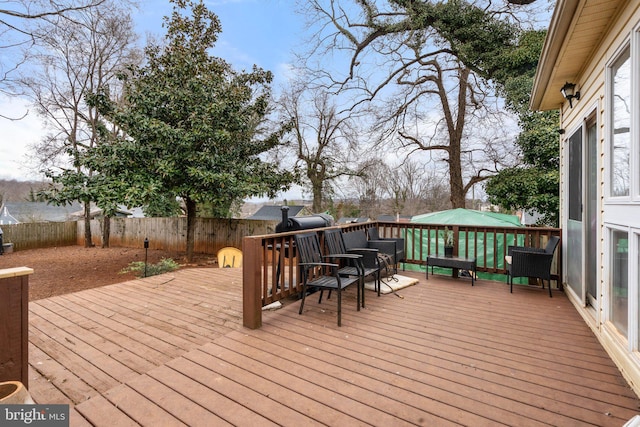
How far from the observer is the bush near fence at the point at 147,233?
10.4m

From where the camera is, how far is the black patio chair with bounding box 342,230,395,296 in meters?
4.04

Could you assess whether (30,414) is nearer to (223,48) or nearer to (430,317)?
(430,317)

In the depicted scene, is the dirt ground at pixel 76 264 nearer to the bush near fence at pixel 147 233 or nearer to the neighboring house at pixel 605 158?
the bush near fence at pixel 147 233

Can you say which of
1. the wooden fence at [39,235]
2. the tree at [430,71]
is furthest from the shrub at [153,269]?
the tree at [430,71]

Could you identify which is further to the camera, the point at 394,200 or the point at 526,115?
the point at 394,200

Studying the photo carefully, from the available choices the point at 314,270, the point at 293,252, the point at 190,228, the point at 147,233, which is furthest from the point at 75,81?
the point at 314,270

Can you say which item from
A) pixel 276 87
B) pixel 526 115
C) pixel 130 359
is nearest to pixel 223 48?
pixel 276 87

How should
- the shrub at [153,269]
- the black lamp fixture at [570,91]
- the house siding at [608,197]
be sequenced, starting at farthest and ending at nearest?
1. the shrub at [153,269]
2. the black lamp fixture at [570,91]
3. the house siding at [608,197]

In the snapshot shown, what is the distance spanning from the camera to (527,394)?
1925 mm

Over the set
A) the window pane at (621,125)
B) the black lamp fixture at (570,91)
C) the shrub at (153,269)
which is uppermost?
the black lamp fixture at (570,91)

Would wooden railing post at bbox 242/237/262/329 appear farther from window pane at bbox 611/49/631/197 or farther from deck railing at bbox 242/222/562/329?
window pane at bbox 611/49/631/197

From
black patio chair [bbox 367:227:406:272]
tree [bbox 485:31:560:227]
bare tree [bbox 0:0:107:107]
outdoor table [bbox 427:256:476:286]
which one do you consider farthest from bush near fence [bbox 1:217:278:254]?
tree [bbox 485:31:560:227]

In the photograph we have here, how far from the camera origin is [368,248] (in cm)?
503

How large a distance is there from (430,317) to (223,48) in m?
10.6
